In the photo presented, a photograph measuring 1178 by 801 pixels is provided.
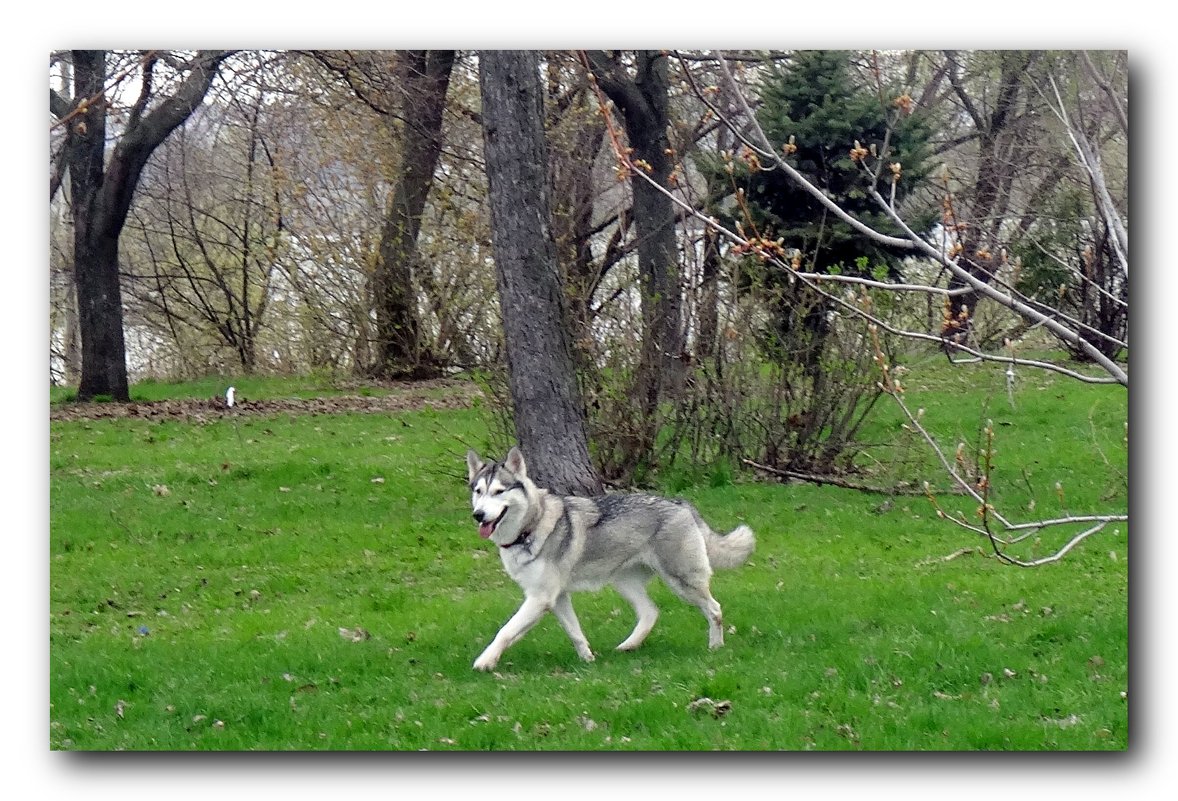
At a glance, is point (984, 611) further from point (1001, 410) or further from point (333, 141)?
point (333, 141)

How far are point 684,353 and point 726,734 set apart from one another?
16.5ft

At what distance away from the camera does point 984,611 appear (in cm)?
658

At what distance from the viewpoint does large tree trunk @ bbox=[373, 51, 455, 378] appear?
48.0 ft

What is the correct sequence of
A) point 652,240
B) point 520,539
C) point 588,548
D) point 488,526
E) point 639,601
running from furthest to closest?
point 652,240, point 639,601, point 588,548, point 520,539, point 488,526

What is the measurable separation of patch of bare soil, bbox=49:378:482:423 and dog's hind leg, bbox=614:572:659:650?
16.3 feet

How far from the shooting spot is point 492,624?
21.6 ft

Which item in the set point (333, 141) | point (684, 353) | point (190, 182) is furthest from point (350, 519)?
point (190, 182)

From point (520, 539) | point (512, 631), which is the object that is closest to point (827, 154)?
point (520, 539)

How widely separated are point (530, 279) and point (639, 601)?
2804mm

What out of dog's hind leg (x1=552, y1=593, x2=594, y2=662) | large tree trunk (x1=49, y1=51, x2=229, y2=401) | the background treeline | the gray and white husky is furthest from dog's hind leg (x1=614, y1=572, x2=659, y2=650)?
large tree trunk (x1=49, y1=51, x2=229, y2=401)

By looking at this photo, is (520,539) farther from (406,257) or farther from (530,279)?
(406,257)

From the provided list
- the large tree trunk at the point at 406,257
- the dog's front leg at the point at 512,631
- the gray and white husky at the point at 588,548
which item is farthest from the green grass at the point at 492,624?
the large tree trunk at the point at 406,257

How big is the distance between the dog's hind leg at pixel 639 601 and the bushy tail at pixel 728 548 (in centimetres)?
36

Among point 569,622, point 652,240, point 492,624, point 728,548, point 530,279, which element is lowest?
point 492,624
